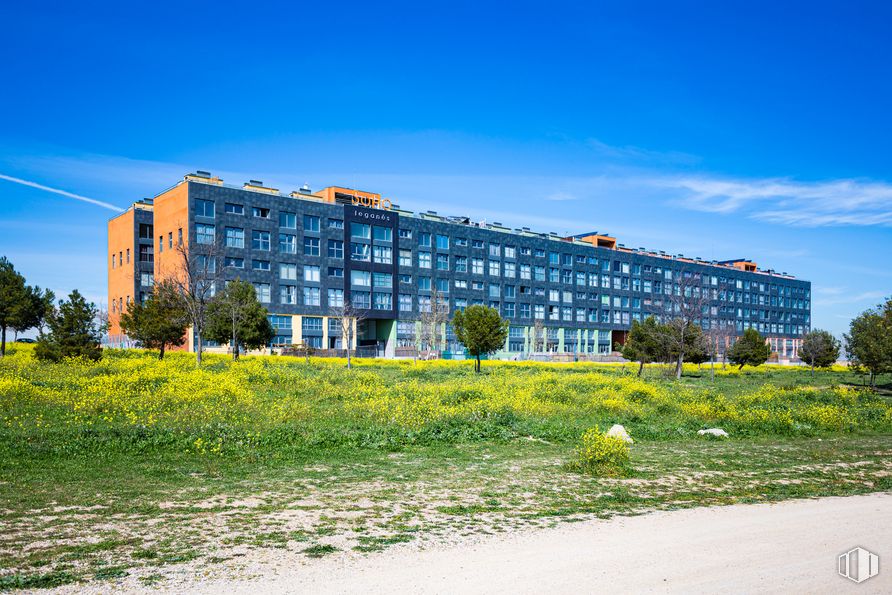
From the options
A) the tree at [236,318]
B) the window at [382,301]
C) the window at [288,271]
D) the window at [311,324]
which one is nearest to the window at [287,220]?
the window at [288,271]

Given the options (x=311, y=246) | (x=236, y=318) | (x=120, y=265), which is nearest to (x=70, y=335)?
(x=236, y=318)

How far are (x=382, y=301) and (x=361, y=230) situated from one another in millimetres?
10298

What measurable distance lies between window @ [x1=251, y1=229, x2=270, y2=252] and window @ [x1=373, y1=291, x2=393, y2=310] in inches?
688

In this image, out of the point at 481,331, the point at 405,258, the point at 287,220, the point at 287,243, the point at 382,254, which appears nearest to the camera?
the point at 481,331

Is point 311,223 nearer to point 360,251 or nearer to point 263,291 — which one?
point 360,251

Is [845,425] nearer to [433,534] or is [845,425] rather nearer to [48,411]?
[433,534]

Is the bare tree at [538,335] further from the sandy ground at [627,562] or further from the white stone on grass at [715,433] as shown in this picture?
the sandy ground at [627,562]

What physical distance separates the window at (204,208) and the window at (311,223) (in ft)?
41.0

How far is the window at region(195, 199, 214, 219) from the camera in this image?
3078 inches

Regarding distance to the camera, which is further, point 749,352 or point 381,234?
point 381,234

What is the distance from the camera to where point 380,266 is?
313ft

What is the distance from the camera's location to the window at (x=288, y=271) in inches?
3351

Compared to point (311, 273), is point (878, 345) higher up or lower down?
lower down

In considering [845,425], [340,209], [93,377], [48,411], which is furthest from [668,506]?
[340,209]
